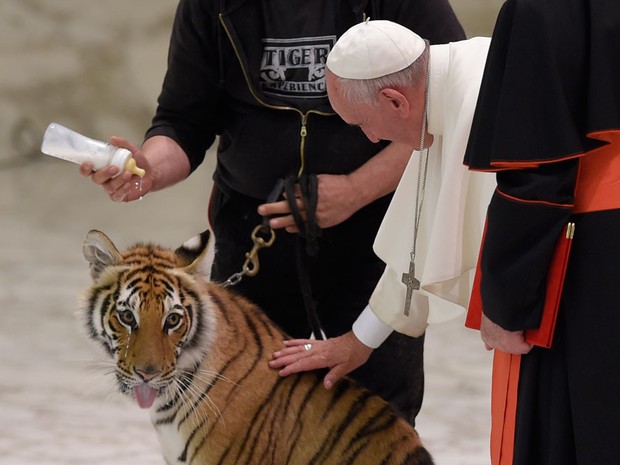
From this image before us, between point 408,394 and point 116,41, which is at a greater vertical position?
point 116,41

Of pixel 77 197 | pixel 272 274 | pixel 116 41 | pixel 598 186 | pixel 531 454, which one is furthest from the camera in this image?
pixel 116 41

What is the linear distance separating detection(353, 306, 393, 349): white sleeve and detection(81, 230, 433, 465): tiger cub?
10 cm

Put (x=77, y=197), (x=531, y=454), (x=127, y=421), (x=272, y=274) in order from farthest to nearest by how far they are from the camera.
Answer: (x=77, y=197) < (x=127, y=421) < (x=272, y=274) < (x=531, y=454)

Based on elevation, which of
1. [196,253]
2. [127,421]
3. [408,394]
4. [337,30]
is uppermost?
[337,30]

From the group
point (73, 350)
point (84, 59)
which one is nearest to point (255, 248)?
point (73, 350)

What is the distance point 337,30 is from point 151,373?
813 millimetres

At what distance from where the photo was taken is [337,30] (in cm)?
221

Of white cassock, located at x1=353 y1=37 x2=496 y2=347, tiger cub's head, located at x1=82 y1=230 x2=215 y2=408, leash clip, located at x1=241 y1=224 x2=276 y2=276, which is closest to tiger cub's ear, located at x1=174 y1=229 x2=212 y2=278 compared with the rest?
tiger cub's head, located at x1=82 y1=230 x2=215 y2=408

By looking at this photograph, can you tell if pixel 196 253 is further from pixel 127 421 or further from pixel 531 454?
pixel 127 421

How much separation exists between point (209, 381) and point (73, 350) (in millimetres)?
2305

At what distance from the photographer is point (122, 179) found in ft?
6.73

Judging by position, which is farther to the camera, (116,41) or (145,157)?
(116,41)

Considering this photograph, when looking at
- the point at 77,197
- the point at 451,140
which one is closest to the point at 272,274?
the point at 451,140

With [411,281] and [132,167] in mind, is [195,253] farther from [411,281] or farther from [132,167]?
[411,281]
